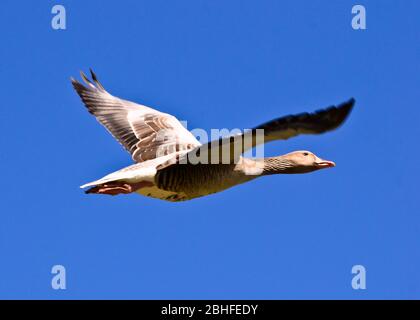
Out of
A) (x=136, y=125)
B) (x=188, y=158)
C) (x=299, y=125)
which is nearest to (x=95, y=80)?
(x=136, y=125)

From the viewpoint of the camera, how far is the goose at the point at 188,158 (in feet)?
28.5

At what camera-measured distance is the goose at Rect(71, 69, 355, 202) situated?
868cm

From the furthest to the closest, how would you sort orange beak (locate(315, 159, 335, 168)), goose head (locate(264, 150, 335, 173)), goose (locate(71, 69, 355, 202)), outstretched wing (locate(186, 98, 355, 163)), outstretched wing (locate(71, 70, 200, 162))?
outstretched wing (locate(71, 70, 200, 162)) → orange beak (locate(315, 159, 335, 168)) → goose head (locate(264, 150, 335, 173)) → goose (locate(71, 69, 355, 202)) → outstretched wing (locate(186, 98, 355, 163))

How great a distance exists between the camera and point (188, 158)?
427 inches

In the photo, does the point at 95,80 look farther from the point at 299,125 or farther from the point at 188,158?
the point at 299,125

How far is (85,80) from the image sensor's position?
14773 millimetres

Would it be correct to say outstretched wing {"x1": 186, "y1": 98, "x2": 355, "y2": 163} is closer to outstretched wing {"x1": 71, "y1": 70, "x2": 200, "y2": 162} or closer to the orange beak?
the orange beak

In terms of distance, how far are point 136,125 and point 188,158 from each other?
288 centimetres

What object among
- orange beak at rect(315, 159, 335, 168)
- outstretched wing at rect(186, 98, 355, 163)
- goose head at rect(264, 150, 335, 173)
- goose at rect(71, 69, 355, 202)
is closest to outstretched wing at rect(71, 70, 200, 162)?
goose at rect(71, 69, 355, 202)

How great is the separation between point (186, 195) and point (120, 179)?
87cm

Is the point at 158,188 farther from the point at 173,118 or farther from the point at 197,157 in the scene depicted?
the point at 173,118

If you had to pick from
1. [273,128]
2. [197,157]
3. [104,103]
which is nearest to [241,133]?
[273,128]

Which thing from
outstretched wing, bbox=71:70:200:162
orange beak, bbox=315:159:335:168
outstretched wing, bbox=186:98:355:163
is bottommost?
outstretched wing, bbox=186:98:355:163

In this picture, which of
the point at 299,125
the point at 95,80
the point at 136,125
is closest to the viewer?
the point at 299,125
